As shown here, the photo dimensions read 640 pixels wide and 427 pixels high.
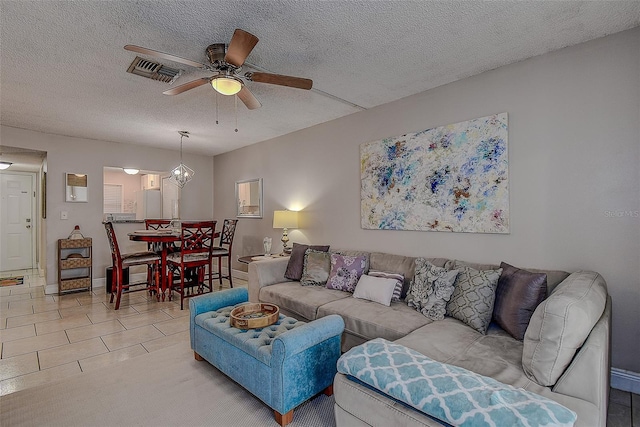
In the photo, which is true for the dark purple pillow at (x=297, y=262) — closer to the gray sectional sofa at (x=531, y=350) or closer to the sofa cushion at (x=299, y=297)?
the sofa cushion at (x=299, y=297)

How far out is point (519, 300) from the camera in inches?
79.4

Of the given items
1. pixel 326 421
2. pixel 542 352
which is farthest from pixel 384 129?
pixel 326 421

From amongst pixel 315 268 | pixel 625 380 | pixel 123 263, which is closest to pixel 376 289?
pixel 315 268

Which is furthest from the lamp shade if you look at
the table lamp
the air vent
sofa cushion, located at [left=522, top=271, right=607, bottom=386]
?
sofa cushion, located at [left=522, top=271, right=607, bottom=386]

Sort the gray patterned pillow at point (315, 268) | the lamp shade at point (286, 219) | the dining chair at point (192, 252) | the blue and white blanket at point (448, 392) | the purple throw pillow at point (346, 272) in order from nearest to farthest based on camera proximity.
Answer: the blue and white blanket at point (448, 392)
the purple throw pillow at point (346, 272)
the gray patterned pillow at point (315, 268)
the dining chair at point (192, 252)
the lamp shade at point (286, 219)

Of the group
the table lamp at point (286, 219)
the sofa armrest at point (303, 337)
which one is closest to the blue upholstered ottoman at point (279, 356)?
the sofa armrest at point (303, 337)

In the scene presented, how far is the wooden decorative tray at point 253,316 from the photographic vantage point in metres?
2.17

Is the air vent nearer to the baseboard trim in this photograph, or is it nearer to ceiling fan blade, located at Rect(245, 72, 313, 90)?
Result: ceiling fan blade, located at Rect(245, 72, 313, 90)

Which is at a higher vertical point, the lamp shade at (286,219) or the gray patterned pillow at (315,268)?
the lamp shade at (286,219)

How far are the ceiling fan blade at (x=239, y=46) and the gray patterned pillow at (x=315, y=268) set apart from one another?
2.16m

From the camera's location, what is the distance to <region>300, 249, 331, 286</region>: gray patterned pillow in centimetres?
340

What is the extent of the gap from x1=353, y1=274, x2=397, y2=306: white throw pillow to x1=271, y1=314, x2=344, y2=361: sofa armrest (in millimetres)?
746

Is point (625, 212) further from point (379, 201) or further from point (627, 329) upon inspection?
point (379, 201)

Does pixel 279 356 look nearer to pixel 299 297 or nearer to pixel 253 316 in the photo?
pixel 253 316
